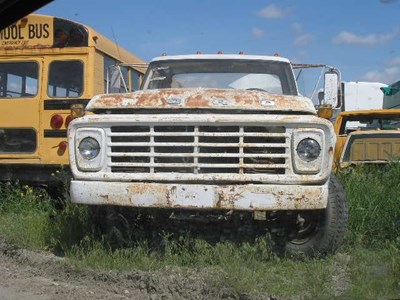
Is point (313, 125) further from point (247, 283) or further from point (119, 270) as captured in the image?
point (119, 270)

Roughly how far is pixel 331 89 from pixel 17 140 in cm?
451

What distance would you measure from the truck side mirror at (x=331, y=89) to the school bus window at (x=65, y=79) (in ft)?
11.5

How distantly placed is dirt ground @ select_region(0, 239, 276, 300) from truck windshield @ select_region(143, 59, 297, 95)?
8.59ft

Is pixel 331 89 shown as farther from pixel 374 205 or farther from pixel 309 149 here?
pixel 309 149

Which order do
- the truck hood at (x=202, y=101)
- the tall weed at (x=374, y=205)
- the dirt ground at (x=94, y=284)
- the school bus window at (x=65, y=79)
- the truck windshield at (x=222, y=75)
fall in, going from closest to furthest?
1. the dirt ground at (x=94, y=284)
2. the truck hood at (x=202, y=101)
3. the tall weed at (x=374, y=205)
4. the truck windshield at (x=222, y=75)
5. the school bus window at (x=65, y=79)

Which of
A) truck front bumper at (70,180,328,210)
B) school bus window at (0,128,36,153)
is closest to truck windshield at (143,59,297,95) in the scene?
truck front bumper at (70,180,328,210)

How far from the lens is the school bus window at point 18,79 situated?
8680 millimetres

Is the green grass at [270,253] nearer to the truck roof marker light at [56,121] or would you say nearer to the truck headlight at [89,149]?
the truck headlight at [89,149]

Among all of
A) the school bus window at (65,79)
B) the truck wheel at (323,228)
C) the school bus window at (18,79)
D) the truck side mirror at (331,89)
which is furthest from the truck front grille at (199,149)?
the school bus window at (18,79)

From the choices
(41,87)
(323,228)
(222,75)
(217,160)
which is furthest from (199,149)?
(41,87)

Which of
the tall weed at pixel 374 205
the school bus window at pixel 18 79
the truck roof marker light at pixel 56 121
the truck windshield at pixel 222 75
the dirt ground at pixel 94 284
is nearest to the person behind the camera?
the dirt ground at pixel 94 284

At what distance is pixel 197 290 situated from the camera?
4777mm

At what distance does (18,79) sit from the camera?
870 cm

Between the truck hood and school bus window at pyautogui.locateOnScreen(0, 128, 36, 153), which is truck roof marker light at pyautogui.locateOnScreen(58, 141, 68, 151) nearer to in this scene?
school bus window at pyautogui.locateOnScreen(0, 128, 36, 153)
